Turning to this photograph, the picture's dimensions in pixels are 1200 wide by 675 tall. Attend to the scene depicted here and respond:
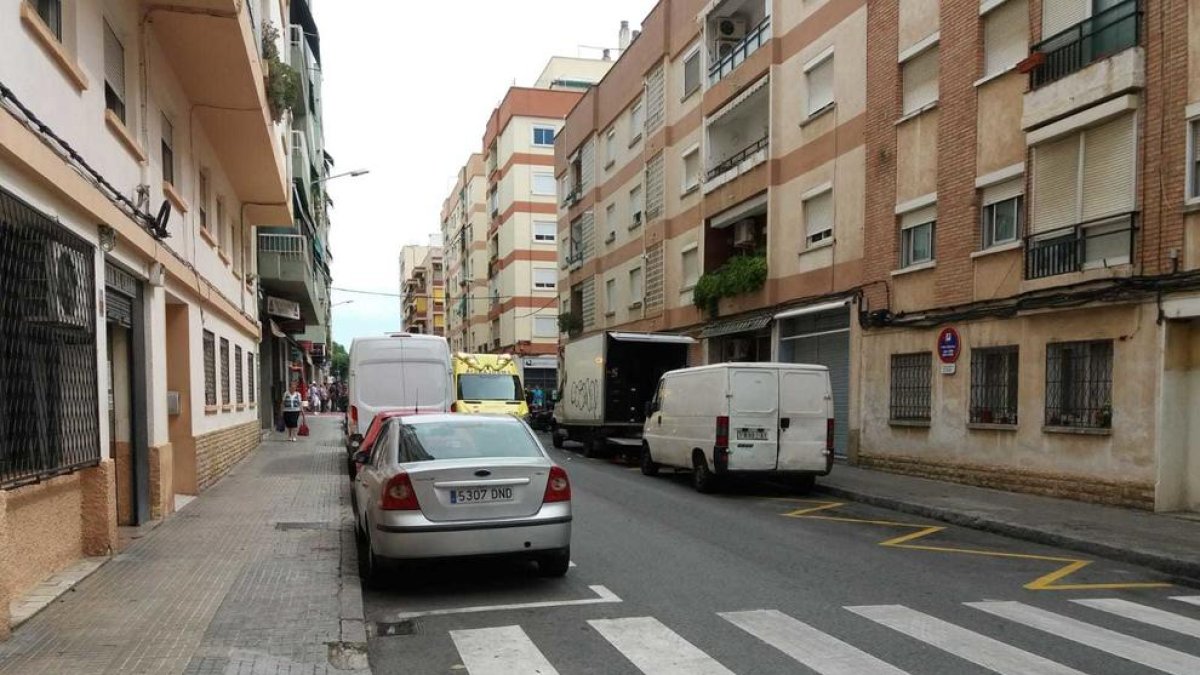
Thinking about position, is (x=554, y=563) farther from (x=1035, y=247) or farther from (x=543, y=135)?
(x=543, y=135)

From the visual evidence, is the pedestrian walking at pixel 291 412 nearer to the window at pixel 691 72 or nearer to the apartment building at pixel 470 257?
the window at pixel 691 72

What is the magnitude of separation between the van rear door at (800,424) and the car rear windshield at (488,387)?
954 cm

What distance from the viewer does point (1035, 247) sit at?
41.5 ft

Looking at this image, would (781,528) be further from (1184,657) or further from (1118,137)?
(1118,137)

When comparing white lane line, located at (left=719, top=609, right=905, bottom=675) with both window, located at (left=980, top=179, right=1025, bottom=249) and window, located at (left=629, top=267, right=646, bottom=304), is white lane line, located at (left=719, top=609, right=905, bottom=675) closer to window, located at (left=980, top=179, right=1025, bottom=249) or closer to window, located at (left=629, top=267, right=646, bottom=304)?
window, located at (left=980, top=179, right=1025, bottom=249)

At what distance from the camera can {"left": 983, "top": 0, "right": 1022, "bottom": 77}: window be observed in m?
13.2

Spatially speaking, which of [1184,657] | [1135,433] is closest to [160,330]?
[1184,657]

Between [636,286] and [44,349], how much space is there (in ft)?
80.2

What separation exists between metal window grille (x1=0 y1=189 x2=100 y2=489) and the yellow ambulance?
13.0m

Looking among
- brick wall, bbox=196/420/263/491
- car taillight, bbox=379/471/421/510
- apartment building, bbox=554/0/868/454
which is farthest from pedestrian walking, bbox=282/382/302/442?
car taillight, bbox=379/471/421/510

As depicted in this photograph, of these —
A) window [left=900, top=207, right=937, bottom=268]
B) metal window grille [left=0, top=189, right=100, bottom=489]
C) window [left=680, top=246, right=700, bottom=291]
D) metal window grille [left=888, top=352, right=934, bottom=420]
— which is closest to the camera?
metal window grille [left=0, top=189, right=100, bottom=489]

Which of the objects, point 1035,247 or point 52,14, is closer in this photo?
point 52,14

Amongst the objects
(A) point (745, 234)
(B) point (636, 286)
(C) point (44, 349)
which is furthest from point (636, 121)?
(C) point (44, 349)

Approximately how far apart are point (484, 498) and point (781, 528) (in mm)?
4712
